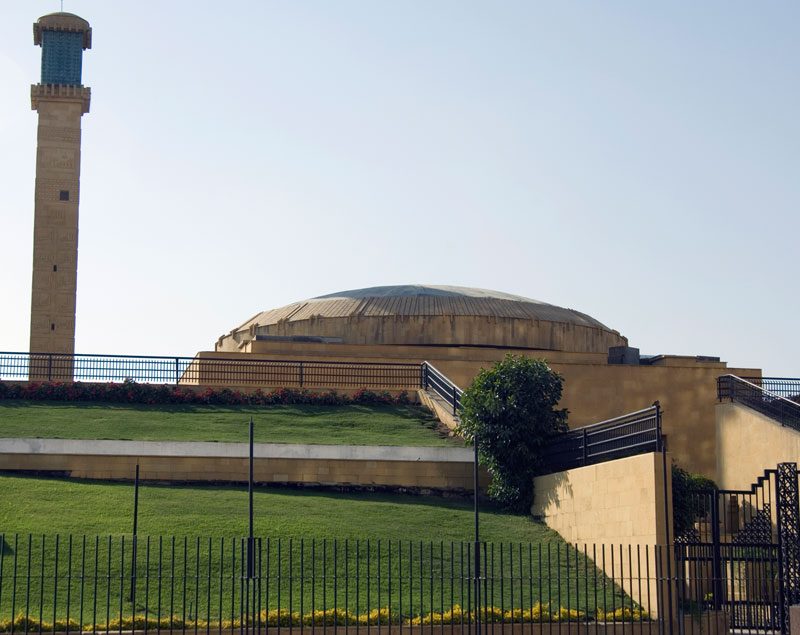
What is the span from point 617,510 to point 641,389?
11.4 metres

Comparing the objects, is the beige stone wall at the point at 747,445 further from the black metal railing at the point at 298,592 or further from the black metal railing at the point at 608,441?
the black metal railing at the point at 298,592

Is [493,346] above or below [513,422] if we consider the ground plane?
above

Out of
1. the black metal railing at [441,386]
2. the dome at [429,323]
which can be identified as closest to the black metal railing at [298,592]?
the black metal railing at [441,386]

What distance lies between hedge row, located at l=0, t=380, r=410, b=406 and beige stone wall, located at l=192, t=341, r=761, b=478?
82.5 inches

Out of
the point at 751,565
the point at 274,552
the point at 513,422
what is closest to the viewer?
the point at 751,565

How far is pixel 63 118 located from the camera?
38.7 metres

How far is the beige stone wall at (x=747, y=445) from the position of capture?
75.9 ft

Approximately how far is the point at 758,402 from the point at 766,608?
1020cm

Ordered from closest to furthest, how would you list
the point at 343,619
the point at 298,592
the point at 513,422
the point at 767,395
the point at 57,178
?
the point at 343,619, the point at 298,592, the point at 513,422, the point at 767,395, the point at 57,178

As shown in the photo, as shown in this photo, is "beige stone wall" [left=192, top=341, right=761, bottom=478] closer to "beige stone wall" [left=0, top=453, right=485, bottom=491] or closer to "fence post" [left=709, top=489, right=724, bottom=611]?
"beige stone wall" [left=0, top=453, right=485, bottom=491]

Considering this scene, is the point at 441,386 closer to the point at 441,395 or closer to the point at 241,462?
the point at 441,395

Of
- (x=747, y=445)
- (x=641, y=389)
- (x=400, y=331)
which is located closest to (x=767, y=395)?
(x=747, y=445)

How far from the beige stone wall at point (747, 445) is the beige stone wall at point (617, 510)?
5.03 meters

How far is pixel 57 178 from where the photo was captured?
3791 centimetres
